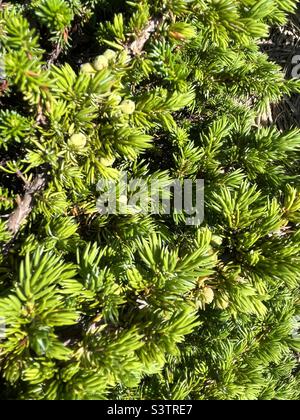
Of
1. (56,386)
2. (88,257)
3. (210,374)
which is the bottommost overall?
(210,374)

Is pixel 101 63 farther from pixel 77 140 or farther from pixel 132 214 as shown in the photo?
pixel 132 214

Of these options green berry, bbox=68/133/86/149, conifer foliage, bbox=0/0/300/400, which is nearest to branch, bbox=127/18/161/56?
conifer foliage, bbox=0/0/300/400

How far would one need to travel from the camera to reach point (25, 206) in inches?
27.5

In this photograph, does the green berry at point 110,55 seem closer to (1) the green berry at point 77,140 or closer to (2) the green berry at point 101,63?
(2) the green berry at point 101,63

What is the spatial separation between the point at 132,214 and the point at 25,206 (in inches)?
7.3

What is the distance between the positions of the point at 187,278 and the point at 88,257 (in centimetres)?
15

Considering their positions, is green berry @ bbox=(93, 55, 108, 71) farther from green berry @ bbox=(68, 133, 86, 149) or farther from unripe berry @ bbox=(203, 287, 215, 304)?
unripe berry @ bbox=(203, 287, 215, 304)

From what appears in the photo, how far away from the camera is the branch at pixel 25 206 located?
0.68 metres

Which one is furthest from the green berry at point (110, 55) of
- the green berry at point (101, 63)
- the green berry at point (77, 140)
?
the green berry at point (77, 140)

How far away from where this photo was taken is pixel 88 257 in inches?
25.9

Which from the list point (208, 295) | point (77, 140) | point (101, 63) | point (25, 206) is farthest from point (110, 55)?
point (208, 295)
